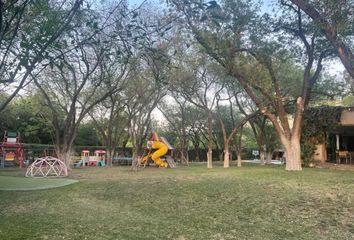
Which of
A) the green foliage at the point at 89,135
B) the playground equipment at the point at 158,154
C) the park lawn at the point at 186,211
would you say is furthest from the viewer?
the green foliage at the point at 89,135

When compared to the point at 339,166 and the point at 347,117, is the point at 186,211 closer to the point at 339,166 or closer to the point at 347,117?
the point at 339,166

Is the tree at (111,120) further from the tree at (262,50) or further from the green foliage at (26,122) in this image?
the tree at (262,50)

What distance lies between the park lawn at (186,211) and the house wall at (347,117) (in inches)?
406

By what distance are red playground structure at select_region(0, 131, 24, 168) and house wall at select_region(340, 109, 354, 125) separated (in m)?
19.3

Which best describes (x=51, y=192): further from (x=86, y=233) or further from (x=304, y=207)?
(x=304, y=207)

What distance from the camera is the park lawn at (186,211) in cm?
640

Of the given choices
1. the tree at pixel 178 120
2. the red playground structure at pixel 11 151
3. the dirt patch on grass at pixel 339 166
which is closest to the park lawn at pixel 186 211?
the dirt patch on grass at pixel 339 166

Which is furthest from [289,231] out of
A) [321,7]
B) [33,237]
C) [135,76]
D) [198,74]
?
[198,74]

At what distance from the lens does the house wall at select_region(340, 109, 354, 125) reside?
20594mm

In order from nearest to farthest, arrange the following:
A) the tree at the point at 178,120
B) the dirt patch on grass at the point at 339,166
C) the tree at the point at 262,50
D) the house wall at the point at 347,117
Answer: the tree at the point at 262,50 < the dirt patch on grass at the point at 339,166 < the house wall at the point at 347,117 < the tree at the point at 178,120

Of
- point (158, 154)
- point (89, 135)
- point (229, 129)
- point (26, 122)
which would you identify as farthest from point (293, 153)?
point (89, 135)

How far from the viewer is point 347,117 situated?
67.9ft

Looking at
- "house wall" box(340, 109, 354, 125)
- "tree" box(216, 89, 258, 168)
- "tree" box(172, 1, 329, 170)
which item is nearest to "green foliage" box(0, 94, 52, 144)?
"tree" box(216, 89, 258, 168)

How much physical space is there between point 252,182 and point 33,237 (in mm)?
7552
